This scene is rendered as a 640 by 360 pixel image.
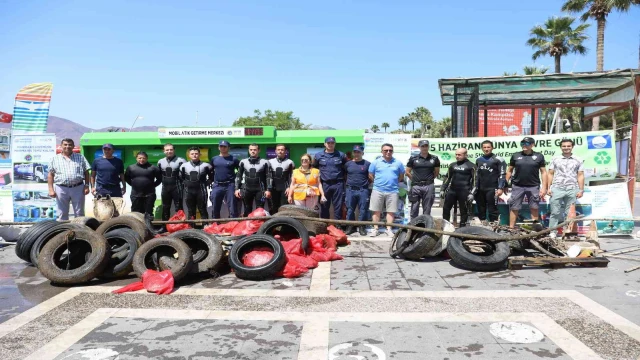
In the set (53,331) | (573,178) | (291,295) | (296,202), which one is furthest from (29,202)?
(573,178)

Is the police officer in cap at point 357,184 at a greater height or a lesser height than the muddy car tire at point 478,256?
greater

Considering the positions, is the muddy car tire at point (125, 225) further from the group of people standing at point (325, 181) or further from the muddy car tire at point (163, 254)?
the group of people standing at point (325, 181)

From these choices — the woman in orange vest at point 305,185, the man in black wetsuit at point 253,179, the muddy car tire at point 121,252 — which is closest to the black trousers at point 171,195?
the man in black wetsuit at point 253,179

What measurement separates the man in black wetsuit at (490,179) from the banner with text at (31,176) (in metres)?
8.73

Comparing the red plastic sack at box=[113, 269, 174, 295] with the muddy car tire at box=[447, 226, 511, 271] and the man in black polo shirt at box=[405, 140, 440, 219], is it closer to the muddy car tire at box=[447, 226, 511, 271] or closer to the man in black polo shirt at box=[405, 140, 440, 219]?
the muddy car tire at box=[447, 226, 511, 271]

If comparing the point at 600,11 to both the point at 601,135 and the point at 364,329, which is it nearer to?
the point at 601,135

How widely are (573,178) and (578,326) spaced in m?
4.21

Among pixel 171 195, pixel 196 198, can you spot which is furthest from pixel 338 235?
pixel 171 195

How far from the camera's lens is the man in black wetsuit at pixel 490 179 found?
7.51 meters

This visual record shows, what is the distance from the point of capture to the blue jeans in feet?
25.7

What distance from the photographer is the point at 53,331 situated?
12.2 ft

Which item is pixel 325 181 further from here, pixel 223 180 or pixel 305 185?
pixel 223 180

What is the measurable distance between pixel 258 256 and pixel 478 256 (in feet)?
9.74

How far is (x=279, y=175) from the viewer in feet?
25.8
